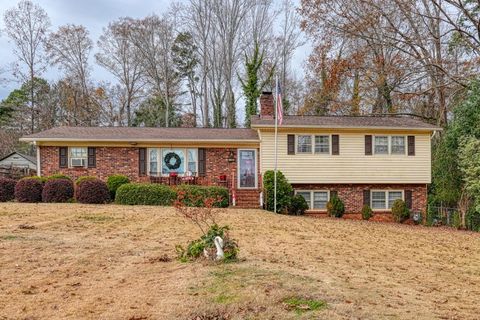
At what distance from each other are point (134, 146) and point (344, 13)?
39.2ft

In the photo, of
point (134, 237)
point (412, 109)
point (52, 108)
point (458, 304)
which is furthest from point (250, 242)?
→ point (52, 108)

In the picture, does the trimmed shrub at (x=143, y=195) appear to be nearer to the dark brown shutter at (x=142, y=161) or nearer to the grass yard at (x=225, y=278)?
the dark brown shutter at (x=142, y=161)

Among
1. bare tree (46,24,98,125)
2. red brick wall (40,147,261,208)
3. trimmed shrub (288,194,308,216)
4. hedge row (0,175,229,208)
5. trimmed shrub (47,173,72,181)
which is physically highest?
bare tree (46,24,98,125)

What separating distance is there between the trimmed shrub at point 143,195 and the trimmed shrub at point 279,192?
3.71 metres

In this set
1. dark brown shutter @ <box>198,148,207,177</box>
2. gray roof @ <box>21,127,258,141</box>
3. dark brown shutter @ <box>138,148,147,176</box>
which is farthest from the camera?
dark brown shutter @ <box>198,148,207,177</box>

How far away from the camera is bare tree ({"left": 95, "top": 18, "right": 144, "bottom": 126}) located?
35438 mm

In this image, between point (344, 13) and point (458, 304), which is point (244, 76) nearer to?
point (344, 13)

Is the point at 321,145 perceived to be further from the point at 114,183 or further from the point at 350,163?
the point at 114,183

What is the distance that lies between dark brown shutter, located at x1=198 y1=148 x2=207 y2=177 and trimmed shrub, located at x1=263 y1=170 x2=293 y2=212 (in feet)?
10.6

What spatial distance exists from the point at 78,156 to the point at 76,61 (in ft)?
61.1

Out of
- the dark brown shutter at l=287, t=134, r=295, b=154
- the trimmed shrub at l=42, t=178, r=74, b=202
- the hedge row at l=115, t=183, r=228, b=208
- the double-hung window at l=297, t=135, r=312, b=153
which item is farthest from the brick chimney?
the trimmed shrub at l=42, t=178, r=74, b=202

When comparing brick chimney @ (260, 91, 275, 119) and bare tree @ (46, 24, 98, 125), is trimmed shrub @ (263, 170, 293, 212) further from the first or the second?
bare tree @ (46, 24, 98, 125)

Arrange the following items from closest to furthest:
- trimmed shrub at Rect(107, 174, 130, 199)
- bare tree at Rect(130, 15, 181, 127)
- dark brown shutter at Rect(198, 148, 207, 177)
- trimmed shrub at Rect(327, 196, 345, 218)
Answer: trimmed shrub at Rect(107, 174, 130, 199) < trimmed shrub at Rect(327, 196, 345, 218) < dark brown shutter at Rect(198, 148, 207, 177) < bare tree at Rect(130, 15, 181, 127)

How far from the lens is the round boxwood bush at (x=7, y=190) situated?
17.1m
